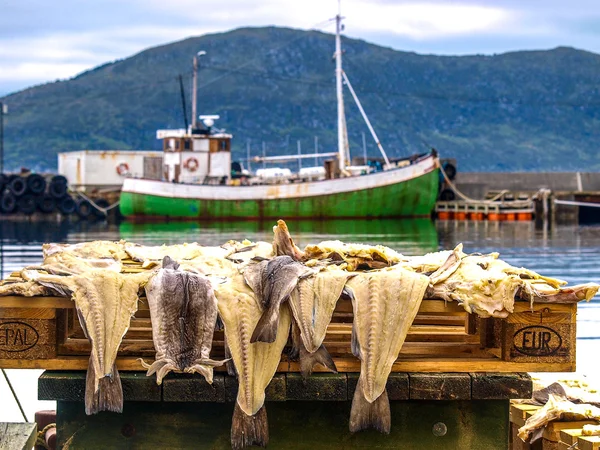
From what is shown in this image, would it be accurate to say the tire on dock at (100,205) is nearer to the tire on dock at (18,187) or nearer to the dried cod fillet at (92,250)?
the tire on dock at (18,187)

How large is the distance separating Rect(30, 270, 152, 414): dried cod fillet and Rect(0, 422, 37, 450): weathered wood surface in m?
0.48

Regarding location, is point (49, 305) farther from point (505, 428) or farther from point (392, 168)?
point (392, 168)

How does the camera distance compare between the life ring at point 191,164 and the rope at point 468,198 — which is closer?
the rope at point 468,198

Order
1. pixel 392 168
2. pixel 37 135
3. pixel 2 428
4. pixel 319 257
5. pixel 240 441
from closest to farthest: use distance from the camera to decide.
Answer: pixel 2 428 → pixel 240 441 → pixel 319 257 → pixel 392 168 → pixel 37 135

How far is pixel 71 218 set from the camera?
186 feet

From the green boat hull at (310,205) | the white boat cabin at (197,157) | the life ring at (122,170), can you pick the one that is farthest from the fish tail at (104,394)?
the life ring at (122,170)

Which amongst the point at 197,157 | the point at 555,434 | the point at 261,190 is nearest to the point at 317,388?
the point at 555,434

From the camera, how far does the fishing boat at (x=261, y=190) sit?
5409 centimetres

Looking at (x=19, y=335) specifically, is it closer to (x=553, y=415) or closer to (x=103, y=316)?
(x=103, y=316)

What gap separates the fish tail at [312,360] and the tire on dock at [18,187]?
52.4 meters

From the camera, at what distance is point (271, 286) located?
17.2 ft

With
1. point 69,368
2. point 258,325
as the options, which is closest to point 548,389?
point 258,325

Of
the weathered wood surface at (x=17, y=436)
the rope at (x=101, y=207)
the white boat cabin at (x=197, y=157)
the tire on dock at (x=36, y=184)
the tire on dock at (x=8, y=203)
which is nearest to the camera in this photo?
the weathered wood surface at (x=17, y=436)

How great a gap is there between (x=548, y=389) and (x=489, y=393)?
1184mm
